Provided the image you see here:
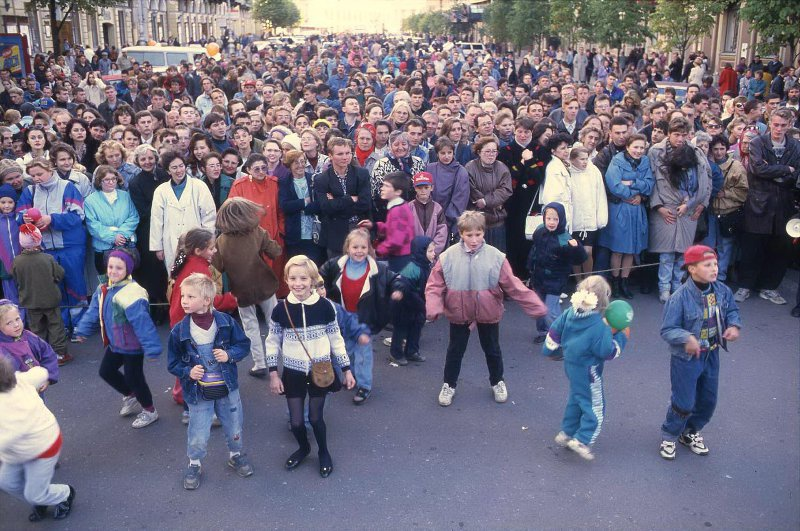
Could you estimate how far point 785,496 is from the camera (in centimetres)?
451

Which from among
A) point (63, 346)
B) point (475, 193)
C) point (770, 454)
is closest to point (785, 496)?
point (770, 454)

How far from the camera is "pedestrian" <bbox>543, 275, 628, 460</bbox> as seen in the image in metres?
4.72

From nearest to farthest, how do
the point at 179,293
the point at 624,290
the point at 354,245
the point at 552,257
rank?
the point at 179,293
the point at 354,245
the point at 552,257
the point at 624,290

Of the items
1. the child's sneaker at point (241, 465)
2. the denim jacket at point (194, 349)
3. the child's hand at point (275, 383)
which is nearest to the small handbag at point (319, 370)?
the child's hand at point (275, 383)

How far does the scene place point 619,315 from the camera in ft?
15.1

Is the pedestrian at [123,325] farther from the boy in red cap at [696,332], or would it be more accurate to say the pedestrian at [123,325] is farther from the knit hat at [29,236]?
the boy in red cap at [696,332]

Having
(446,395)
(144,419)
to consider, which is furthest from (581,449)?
(144,419)

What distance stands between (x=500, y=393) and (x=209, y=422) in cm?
228

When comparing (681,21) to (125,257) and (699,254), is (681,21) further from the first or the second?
(125,257)

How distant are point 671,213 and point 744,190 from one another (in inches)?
33.2

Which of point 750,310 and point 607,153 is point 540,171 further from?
point 750,310

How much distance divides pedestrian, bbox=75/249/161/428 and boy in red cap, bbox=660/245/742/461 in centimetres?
345

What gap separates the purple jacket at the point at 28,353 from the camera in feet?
14.9

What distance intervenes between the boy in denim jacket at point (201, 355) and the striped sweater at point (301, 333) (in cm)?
20
